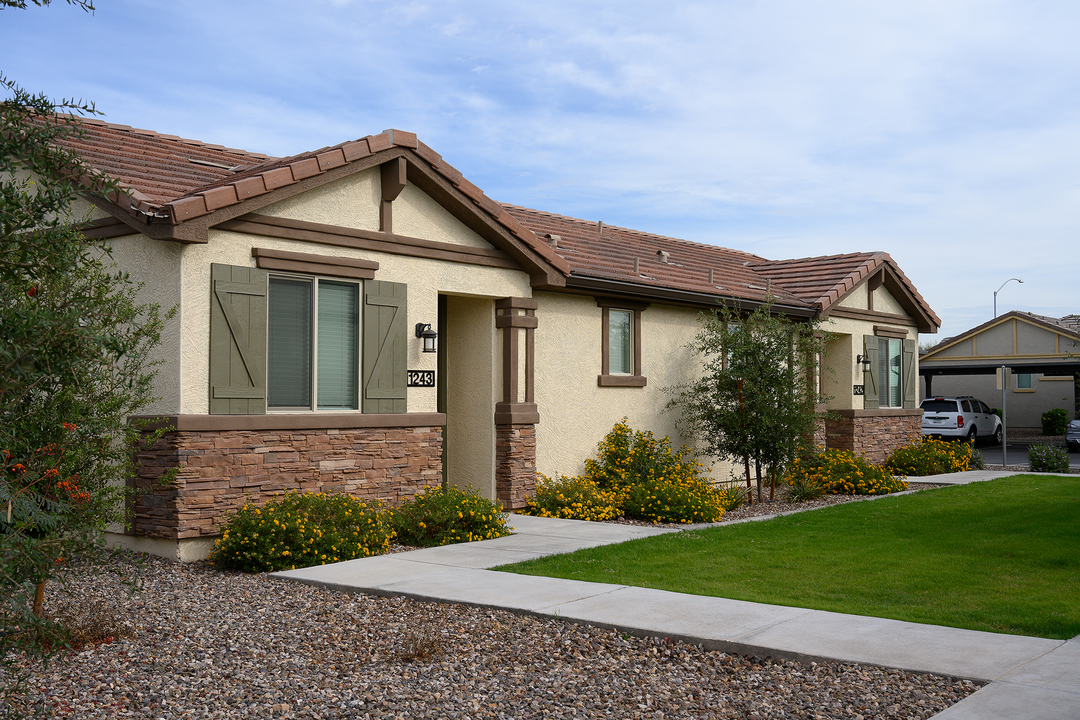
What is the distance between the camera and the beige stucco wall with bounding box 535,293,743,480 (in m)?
13.4

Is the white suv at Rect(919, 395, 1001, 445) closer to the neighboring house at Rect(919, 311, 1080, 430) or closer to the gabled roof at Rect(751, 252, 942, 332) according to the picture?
the neighboring house at Rect(919, 311, 1080, 430)

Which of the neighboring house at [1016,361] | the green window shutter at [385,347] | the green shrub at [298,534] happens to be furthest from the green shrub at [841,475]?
the neighboring house at [1016,361]

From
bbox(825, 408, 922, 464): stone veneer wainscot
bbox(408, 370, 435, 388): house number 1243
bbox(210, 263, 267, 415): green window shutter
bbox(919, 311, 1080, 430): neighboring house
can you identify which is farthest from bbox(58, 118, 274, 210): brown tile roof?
bbox(919, 311, 1080, 430): neighboring house

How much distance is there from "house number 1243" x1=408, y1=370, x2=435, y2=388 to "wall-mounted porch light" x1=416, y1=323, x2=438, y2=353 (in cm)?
27

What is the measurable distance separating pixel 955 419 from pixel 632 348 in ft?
63.2

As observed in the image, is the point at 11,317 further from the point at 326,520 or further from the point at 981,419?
the point at 981,419

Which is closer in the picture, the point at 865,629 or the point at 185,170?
the point at 865,629

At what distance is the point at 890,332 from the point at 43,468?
59.5 feet

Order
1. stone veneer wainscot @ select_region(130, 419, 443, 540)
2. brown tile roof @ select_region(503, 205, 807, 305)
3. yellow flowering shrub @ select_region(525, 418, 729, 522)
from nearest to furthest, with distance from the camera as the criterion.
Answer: stone veneer wainscot @ select_region(130, 419, 443, 540) → yellow flowering shrub @ select_region(525, 418, 729, 522) → brown tile roof @ select_region(503, 205, 807, 305)

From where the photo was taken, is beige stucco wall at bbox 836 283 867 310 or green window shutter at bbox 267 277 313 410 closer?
green window shutter at bbox 267 277 313 410

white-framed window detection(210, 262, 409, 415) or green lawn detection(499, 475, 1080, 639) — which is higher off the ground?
white-framed window detection(210, 262, 409, 415)

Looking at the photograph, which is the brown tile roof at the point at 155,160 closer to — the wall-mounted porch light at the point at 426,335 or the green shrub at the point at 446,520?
the wall-mounted porch light at the point at 426,335

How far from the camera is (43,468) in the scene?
19.1ft

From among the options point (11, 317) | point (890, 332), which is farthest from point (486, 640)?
point (890, 332)
